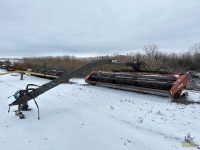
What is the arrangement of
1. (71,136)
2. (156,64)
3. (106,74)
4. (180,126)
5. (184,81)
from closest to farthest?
1. (71,136)
2. (180,126)
3. (184,81)
4. (106,74)
5. (156,64)

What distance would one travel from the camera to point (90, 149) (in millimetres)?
3557

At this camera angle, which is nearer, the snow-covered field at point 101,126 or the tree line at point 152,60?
the snow-covered field at point 101,126

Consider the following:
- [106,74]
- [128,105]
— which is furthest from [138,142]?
[106,74]

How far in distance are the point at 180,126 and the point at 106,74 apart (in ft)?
17.0

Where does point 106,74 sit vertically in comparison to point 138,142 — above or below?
above

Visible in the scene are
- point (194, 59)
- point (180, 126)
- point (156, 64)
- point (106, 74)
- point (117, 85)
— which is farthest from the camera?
point (194, 59)

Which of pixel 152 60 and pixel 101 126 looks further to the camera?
pixel 152 60

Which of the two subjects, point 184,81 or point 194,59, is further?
point 194,59

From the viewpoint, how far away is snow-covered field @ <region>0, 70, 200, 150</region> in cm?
369

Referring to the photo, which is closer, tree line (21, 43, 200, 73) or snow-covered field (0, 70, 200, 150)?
snow-covered field (0, 70, 200, 150)

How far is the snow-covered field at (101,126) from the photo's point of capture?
12.1 ft

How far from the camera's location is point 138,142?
3682mm

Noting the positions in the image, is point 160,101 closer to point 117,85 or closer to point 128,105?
point 128,105

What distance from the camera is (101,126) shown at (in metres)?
4.39
